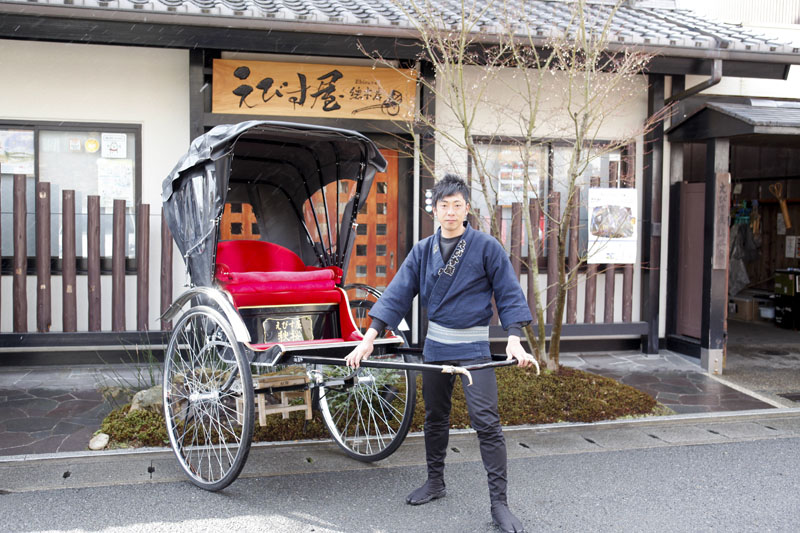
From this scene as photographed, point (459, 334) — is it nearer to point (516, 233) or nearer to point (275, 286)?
point (275, 286)

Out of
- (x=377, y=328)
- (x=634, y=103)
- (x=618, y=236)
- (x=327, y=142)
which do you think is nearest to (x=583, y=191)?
(x=618, y=236)

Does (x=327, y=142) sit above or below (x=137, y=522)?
above

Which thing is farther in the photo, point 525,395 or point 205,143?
point 525,395

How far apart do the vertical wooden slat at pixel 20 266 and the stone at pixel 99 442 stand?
2.91 m

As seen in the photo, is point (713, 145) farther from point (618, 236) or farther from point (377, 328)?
point (377, 328)

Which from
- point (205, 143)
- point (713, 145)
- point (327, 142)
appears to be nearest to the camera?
point (205, 143)

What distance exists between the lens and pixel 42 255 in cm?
757

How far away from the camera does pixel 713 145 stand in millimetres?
8188

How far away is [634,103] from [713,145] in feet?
4.35

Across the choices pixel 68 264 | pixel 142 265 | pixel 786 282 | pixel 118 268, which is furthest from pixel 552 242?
pixel 68 264

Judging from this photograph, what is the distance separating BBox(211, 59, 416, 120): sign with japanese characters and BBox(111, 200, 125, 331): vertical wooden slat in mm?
1557

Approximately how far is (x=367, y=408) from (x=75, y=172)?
190 inches

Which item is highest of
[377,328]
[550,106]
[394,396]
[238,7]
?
[238,7]

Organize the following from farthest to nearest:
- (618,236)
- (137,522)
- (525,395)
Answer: (618,236)
(525,395)
(137,522)
